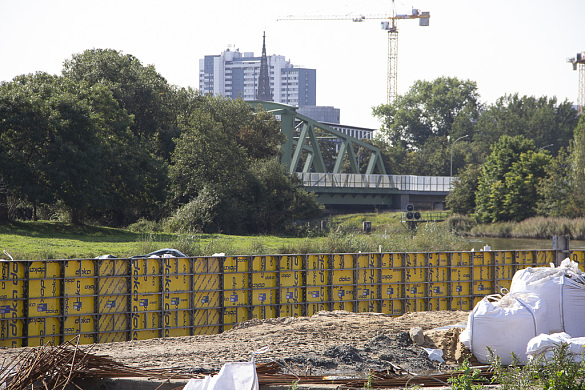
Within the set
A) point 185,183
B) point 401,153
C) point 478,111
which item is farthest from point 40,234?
point 478,111

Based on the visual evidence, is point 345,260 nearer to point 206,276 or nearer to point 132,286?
point 206,276

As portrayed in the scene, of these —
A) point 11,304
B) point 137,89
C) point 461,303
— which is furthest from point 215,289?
point 137,89

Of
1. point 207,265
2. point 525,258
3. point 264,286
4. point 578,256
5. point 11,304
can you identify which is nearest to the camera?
point 11,304

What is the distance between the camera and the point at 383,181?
2953 inches

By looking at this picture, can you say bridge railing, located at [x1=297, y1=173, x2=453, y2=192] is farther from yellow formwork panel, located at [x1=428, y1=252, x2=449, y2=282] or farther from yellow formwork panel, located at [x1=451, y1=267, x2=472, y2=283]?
yellow formwork panel, located at [x1=428, y1=252, x2=449, y2=282]

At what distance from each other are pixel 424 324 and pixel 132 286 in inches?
300

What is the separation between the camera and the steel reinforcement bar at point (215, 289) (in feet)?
50.8

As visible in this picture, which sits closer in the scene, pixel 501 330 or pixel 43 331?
pixel 501 330

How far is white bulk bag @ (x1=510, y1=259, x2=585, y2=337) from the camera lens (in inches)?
463

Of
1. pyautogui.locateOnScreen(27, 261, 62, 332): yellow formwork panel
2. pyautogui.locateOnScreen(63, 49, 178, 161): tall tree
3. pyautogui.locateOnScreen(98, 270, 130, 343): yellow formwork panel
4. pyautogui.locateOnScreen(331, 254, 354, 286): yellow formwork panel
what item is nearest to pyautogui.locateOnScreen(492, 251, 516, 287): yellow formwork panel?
pyautogui.locateOnScreen(331, 254, 354, 286): yellow formwork panel

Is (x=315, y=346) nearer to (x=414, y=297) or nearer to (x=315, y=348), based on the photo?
(x=315, y=348)

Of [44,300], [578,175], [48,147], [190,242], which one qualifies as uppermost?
[578,175]

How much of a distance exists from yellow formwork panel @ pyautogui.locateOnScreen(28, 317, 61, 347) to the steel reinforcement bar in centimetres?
2

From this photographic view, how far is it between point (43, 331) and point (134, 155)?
26362 mm
